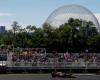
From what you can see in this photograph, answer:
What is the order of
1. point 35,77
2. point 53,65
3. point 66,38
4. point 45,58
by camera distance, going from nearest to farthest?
point 35,77, point 45,58, point 53,65, point 66,38

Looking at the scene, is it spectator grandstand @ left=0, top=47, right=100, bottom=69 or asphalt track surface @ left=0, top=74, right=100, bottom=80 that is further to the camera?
spectator grandstand @ left=0, top=47, right=100, bottom=69

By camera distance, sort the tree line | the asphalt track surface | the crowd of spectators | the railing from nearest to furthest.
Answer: the asphalt track surface, the crowd of spectators, the railing, the tree line

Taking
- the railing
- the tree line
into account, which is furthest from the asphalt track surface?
the tree line

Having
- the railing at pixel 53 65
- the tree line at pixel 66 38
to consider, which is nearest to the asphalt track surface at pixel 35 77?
the railing at pixel 53 65

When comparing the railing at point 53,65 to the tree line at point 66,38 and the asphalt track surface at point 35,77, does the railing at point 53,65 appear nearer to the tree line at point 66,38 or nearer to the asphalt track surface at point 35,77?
the asphalt track surface at point 35,77

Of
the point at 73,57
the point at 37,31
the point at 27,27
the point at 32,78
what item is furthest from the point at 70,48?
the point at 32,78

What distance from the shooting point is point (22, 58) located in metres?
72.2

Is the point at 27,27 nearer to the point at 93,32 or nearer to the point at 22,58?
the point at 93,32

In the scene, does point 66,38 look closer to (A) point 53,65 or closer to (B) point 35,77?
(A) point 53,65

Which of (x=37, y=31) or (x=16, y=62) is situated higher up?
(x=37, y=31)

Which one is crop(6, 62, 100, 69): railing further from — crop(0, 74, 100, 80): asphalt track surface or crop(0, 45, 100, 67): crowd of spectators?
crop(0, 74, 100, 80): asphalt track surface

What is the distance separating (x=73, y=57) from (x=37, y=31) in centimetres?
2717

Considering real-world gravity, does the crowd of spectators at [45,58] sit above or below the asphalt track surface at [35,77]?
above

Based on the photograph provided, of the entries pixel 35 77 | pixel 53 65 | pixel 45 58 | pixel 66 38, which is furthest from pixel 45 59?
pixel 66 38
